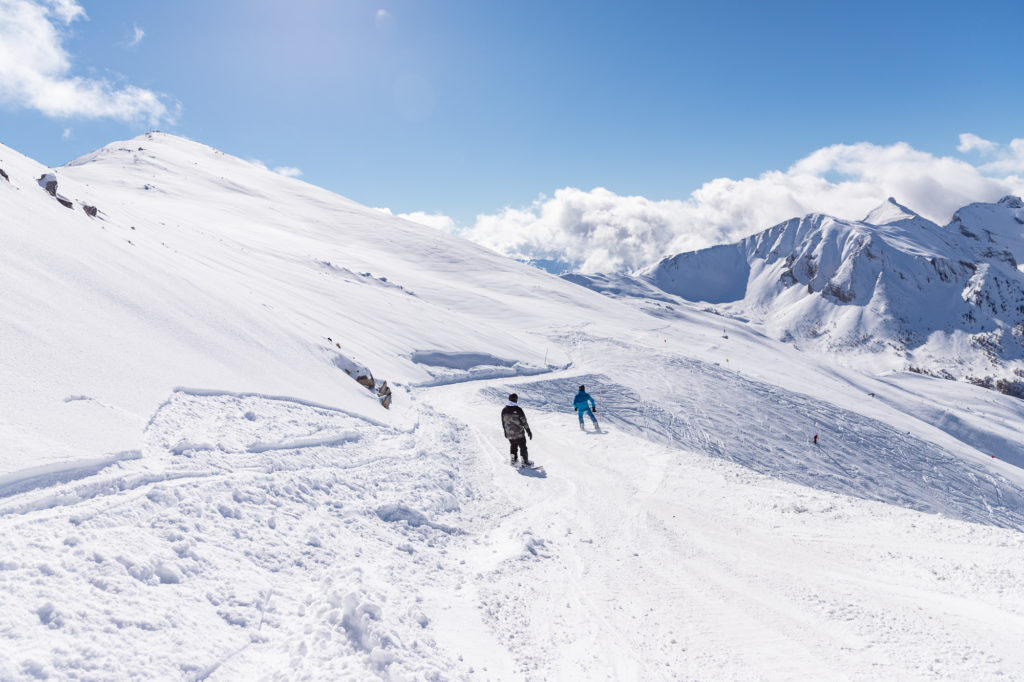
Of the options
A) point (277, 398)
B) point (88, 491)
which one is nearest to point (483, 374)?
point (277, 398)

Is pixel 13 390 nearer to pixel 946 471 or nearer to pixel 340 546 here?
pixel 340 546

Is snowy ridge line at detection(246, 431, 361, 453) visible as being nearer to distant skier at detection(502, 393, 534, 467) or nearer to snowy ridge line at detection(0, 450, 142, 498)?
snowy ridge line at detection(0, 450, 142, 498)

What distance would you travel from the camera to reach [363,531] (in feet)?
27.2

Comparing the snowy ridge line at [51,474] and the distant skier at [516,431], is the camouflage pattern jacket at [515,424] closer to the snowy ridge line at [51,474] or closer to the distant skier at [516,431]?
the distant skier at [516,431]

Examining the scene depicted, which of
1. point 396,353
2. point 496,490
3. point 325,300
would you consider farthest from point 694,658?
point 325,300

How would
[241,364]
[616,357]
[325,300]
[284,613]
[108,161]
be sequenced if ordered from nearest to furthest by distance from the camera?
[284,613]
[241,364]
[325,300]
[616,357]
[108,161]

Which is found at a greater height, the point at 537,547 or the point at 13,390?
the point at 13,390

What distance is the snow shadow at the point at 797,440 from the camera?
72.9 ft

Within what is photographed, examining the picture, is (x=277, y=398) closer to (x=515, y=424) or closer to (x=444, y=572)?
(x=515, y=424)

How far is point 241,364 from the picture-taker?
45.7 ft

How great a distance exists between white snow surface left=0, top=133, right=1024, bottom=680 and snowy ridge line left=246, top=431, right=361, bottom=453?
7 cm

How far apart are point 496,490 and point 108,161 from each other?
3747 inches

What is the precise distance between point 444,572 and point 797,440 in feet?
76.6

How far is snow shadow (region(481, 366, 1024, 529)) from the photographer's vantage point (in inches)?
875
